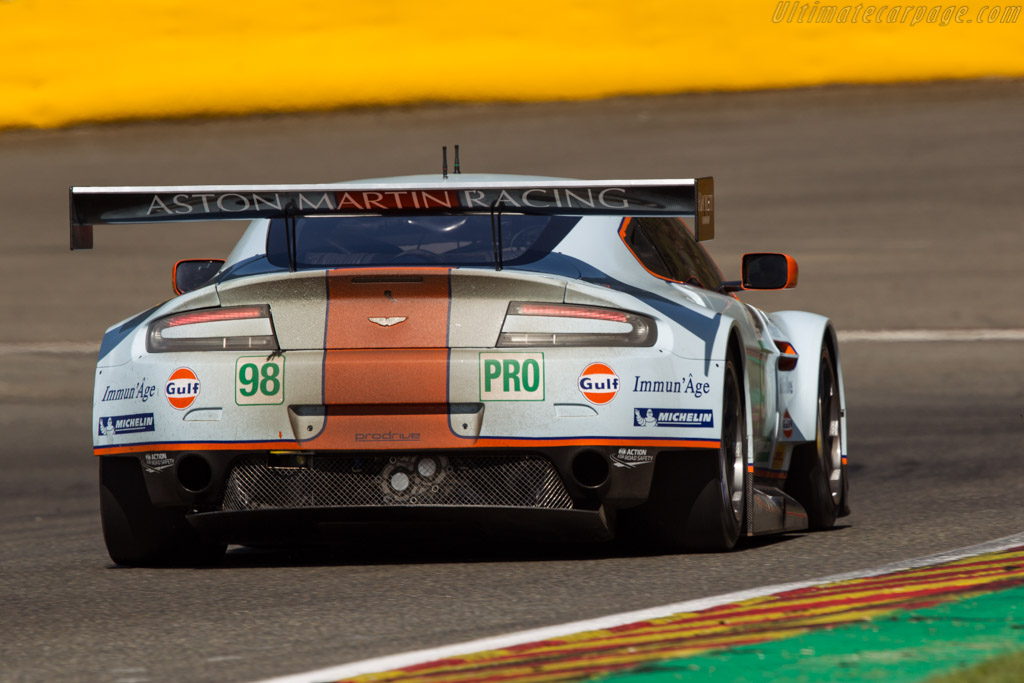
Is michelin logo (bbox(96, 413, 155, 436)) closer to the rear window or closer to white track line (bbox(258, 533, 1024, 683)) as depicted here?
the rear window

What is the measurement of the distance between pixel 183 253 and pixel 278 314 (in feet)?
49.0

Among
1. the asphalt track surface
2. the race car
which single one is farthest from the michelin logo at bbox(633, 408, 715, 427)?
the asphalt track surface

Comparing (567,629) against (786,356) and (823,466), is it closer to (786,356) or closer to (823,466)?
(786,356)

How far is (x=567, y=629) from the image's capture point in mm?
4766

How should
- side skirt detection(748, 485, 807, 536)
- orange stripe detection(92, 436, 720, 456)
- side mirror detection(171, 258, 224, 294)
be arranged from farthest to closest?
side mirror detection(171, 258, 224, 294)
side skirt detection(748, 485, 807, 536)
orange stripe detection(92, 436, 720, 456)

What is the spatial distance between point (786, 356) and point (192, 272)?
7.90ft

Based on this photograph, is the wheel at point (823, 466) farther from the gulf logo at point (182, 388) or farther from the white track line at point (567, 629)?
the gulf logo at point (182, 388)

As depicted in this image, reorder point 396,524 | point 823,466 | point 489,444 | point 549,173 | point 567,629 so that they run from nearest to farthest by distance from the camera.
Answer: point 567,629, point 489,444, point 396,524, point 823,466, point 549,173

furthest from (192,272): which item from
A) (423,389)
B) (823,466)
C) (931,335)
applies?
(931,335)

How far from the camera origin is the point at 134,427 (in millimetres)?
6250

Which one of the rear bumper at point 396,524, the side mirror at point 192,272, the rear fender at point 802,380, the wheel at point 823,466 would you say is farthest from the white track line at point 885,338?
the rear bumper at point 396,524

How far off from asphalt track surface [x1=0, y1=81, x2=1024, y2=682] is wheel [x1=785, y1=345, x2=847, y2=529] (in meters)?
0.13

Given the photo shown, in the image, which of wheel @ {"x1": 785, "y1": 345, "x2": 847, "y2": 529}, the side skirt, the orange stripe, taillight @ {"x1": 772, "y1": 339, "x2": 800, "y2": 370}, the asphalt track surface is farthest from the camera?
wheel @ {"x1": 785, "y1": 345, "x2": 847, "y2": 529}

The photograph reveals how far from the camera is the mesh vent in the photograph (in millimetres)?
6031
